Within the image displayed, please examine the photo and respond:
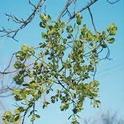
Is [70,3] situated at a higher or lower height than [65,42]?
higher

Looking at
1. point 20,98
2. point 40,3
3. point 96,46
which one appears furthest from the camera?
point 40,3

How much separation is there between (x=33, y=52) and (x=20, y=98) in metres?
0.25

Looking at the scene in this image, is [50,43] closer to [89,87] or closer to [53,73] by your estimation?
[53,73]

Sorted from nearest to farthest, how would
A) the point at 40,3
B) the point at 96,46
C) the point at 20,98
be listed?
the point at 20,98 < the point at 96,46 < the point at 40,3

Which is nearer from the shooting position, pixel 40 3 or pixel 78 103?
pixel 78 103

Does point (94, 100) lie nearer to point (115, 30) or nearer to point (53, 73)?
point (53, 73)

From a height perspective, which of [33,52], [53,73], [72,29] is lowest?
[53,73]

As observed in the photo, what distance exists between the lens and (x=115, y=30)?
1.93 metres

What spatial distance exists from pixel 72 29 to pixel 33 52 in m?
0.25

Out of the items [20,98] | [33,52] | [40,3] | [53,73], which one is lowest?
[20,98]

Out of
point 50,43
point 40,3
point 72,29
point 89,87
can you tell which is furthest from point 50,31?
point 40,3

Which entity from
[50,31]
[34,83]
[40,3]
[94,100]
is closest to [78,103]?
[94,100]

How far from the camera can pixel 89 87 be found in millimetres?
1822

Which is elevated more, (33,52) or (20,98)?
(33,52)
